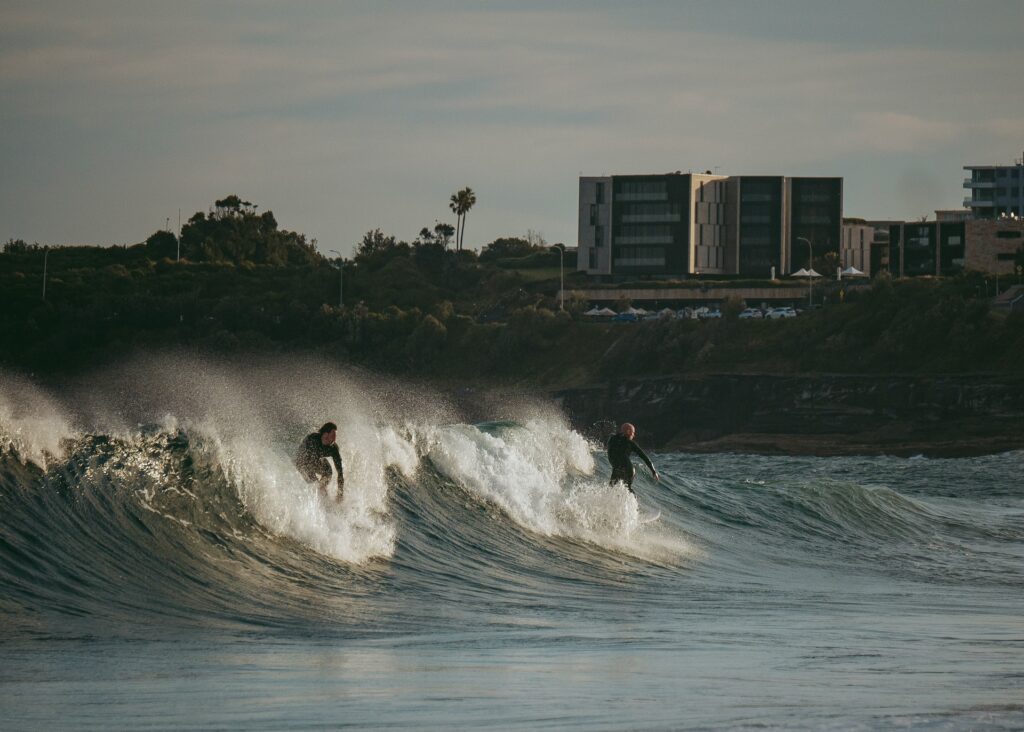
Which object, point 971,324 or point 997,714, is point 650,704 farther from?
point 971,324

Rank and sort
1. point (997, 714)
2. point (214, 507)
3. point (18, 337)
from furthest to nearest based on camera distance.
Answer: point (18, 337) < point (214, 507) < point (997, 714)

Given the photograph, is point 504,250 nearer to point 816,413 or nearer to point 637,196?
point 637,196

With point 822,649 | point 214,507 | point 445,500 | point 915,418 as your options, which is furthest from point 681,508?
point 915,418

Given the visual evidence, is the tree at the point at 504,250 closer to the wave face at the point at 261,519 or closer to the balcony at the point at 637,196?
the balcony at the point at 637,196

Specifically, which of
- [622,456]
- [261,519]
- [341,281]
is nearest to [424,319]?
[341,281]

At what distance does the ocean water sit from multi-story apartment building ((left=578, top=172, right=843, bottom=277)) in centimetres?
10033

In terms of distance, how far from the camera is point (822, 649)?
42.6 ft

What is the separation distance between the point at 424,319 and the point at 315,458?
9326 centimetres

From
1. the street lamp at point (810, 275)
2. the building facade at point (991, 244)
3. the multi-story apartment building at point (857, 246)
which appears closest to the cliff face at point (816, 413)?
the street lamp at point (810, 275)

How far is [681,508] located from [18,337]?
318ft

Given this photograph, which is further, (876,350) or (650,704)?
(876,350)

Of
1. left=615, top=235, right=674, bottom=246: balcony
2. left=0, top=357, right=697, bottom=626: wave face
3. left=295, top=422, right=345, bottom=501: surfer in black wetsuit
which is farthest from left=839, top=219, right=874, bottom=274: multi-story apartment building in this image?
left=295, top=422, right=345, bottom=501: surfer in black wetsuit

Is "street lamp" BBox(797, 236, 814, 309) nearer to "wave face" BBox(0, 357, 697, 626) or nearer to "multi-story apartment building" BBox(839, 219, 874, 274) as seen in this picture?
"multi-story apartment building" BBox(839, 219, 874, 274)

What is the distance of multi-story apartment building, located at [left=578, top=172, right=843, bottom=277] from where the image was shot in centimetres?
13038
